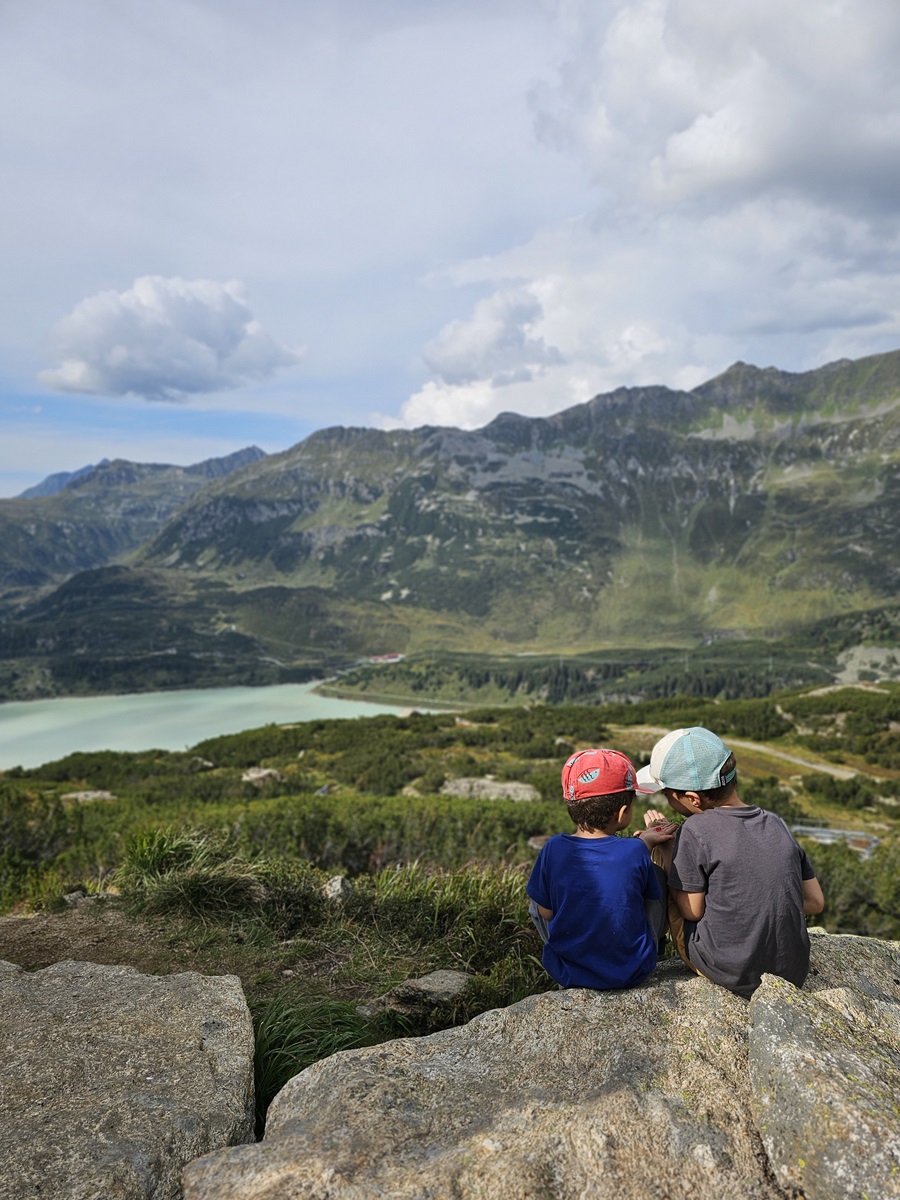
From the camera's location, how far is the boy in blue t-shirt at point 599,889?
4.84 metres

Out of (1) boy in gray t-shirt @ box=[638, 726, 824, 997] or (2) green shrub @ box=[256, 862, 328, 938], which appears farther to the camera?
(2) green shrub @ box=[256, 862, 328, 938]

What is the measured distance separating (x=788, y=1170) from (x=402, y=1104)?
6.23ft

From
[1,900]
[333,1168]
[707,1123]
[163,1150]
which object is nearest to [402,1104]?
[333,1168]

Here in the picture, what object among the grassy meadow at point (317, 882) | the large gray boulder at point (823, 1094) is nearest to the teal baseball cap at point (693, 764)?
the large gray boulder at point (823, 1094)

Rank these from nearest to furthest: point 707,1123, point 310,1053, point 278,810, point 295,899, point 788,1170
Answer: point 788,1170, point 707,1123, point 310,1053, point 295,899, point 278,810

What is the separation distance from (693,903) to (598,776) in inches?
42.4

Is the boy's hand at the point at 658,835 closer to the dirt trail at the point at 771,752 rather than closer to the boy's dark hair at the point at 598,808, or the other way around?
the boy's dark hair at the point at 598,808

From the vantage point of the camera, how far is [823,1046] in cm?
360

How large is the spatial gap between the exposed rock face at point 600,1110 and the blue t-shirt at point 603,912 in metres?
0.22

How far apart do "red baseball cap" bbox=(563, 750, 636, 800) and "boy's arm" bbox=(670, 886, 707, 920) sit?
801 millimetres

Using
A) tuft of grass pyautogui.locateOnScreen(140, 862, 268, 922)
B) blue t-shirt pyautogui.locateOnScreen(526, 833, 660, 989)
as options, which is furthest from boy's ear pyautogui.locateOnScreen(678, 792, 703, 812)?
tuft of grass pyautogui.locateOnScreen(140, 862, 268, 922)

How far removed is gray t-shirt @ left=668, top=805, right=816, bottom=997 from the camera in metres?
4.60

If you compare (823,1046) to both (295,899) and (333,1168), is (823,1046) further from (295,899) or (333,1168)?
(295,899)

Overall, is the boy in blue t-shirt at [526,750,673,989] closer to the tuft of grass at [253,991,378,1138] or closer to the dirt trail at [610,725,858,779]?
the tuft of grass at [253,991,378,1138]
